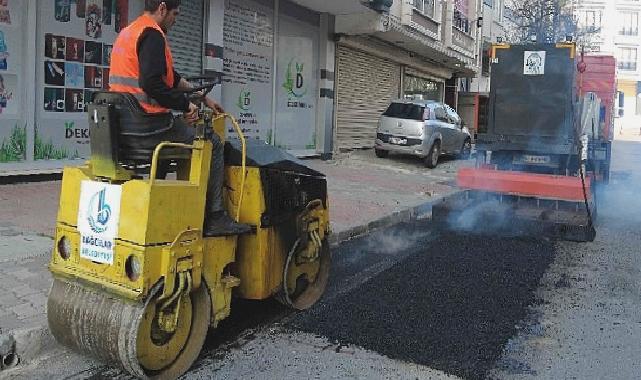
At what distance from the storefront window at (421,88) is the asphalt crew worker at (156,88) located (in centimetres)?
1974

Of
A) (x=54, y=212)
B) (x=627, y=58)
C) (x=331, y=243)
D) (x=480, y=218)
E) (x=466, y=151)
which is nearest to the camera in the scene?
(x=54, y=212)

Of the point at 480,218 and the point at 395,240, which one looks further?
the point at 480,218

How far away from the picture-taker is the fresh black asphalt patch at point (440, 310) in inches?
168

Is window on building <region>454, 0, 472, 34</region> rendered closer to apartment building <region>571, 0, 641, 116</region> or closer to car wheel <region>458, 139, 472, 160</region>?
car wheel <region>458, 139, 472, 160</region>

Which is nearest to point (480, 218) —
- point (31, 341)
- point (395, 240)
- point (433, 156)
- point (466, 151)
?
point (395, 240)

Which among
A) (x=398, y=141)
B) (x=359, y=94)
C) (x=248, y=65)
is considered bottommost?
(x=398, y=141)

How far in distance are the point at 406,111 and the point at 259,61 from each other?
15.8 ft

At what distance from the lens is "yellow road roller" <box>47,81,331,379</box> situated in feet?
11.3

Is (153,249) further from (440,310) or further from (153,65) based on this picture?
(440,310)

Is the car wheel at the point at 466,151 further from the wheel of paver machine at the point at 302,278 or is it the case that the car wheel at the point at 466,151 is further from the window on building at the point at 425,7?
the wheel of paver machine at the point at 302,278

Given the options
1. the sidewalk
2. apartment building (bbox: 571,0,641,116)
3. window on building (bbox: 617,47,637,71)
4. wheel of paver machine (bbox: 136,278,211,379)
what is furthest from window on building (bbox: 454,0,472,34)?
window on building (bbox: 617,47,637,71)

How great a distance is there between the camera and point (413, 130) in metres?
16.8

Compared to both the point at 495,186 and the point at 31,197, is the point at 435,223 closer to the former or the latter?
the point at 495,186

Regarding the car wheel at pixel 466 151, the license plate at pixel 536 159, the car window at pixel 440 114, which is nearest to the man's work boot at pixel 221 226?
the license plate at pixel 536 159
